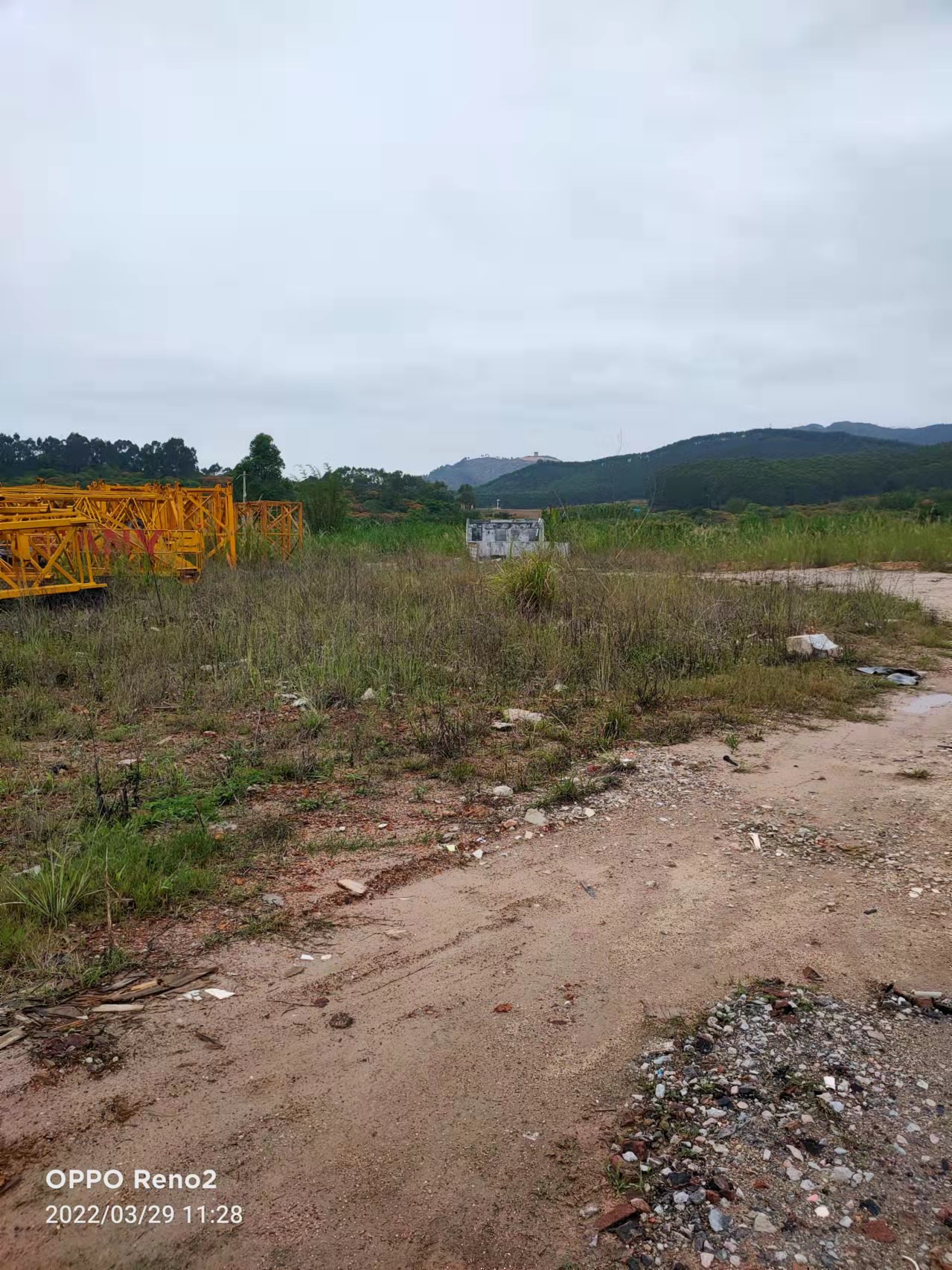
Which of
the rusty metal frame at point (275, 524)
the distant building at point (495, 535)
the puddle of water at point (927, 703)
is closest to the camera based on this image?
the puddle of water at point (927, 703)

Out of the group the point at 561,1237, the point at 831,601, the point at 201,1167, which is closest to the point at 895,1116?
the point at 561,1237

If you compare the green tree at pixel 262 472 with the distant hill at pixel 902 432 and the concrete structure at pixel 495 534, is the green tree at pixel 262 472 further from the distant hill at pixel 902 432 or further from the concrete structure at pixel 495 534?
the distant hill at pixel 902 432

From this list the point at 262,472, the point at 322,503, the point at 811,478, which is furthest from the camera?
the point at 811,478

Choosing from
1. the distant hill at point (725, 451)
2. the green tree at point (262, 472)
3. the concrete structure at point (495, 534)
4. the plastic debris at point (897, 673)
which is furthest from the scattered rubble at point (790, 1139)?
the distant hill at point (725, 451)

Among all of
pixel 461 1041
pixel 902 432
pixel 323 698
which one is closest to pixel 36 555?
pixel 323 698

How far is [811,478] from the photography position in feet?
146

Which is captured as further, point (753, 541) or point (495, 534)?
point (753, 541)

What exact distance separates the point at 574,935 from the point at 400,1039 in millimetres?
824

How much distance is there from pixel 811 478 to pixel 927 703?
42352mm

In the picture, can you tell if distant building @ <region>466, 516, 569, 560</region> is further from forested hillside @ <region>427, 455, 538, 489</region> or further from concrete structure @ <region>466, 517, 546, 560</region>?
forested hillside @ <region>427, 455, 538, 489</region>

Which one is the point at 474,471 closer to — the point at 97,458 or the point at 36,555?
the point at 97,458

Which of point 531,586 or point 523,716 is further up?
point 531,586

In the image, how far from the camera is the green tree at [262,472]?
29.5 metres

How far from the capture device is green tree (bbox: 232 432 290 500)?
29500 millimetres
